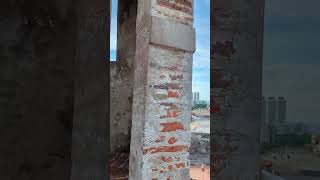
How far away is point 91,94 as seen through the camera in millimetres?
1594

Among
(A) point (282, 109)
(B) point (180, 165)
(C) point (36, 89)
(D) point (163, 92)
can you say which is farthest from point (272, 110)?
(B) point (180, 165)

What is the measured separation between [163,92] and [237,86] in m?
2.75

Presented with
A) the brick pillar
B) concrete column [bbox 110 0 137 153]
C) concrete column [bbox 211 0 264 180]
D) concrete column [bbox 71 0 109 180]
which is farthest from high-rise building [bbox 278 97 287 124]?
concrete column [bbox 110 0 137 153]

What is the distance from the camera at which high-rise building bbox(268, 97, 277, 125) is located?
1.28 meters

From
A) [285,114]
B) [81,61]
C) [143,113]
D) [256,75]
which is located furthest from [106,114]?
[143,113]

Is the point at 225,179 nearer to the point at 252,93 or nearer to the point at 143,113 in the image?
the point at 252,93

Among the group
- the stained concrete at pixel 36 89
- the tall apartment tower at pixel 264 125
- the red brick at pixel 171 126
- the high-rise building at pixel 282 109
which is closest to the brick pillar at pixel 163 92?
the red brick at pixel 171 126

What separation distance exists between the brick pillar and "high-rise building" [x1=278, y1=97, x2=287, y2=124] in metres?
2.78

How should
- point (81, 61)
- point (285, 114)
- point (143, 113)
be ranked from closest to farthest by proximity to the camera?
point (285, 114) < point (81, 61) < point (143, 113)

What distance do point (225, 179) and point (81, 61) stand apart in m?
0.82

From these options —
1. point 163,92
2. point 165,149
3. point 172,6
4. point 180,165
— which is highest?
point 172,6

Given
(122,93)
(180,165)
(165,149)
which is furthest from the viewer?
(122,93)

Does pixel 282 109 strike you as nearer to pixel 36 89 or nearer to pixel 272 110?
pixel 272 110

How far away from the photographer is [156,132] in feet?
13.2
